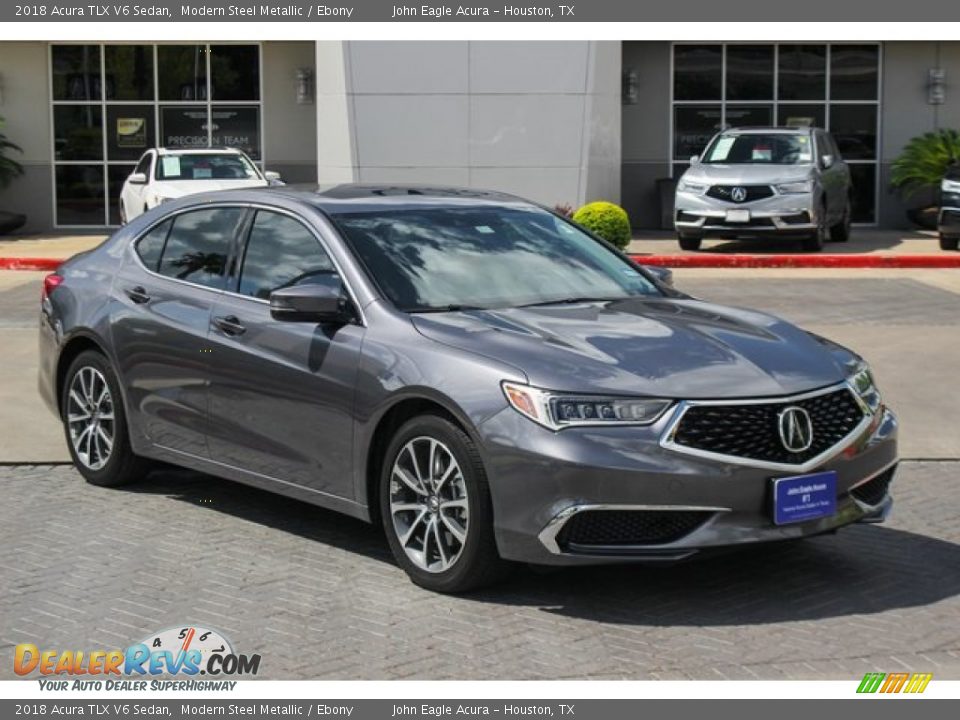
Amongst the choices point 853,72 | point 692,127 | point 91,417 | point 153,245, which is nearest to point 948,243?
point 853,72

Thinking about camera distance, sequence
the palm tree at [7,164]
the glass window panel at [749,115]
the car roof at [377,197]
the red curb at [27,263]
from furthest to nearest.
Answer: the glass window panel at [749,115] → the palm tree at [7,164] → the red curb at [27,263] → the car roof at [377,197]

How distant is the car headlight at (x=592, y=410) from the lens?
6355 mm

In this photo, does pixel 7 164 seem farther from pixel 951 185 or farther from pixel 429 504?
pixel 429 504

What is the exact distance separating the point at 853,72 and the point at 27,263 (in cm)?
1545

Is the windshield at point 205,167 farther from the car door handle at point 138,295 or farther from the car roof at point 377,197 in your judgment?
the car roof at point 377,197

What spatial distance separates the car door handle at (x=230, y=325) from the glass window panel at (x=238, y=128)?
2316 centimetres

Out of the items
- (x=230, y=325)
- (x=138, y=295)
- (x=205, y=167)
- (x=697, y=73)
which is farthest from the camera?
(x=697, y=73)

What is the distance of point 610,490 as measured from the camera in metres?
6.30

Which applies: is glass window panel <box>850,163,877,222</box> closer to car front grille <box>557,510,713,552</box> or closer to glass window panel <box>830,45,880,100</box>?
glass window panel <box>830,45,880,100</box>

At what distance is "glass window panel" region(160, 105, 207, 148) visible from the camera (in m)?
30.7

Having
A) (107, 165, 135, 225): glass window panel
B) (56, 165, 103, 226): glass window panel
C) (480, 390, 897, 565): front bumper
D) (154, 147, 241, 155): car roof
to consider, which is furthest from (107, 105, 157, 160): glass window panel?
(480, 390, 897, 565): front bumper

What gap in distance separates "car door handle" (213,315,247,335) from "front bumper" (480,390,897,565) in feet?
5.60

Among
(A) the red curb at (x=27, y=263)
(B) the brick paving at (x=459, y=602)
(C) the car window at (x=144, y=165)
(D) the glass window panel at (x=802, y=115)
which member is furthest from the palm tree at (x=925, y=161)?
(B) the brick paving at (x=459, y=602)
